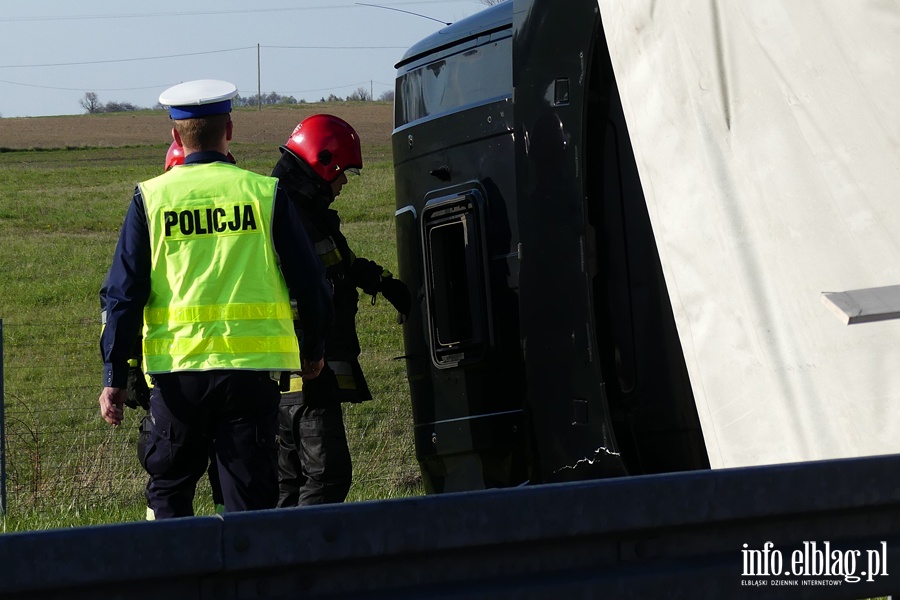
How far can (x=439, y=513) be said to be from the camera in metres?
2.41

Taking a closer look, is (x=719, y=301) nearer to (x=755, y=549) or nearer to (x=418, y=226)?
(x=755, y=549)

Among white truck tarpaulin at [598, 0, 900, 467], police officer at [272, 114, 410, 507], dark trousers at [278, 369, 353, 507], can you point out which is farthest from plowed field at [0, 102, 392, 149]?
white truck tarpaulin at [598, 0, 900, 467]

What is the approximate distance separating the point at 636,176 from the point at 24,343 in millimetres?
11834

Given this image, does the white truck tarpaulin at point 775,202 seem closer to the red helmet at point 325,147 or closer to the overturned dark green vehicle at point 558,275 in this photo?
the overturned dark green vehicle at point 558,275

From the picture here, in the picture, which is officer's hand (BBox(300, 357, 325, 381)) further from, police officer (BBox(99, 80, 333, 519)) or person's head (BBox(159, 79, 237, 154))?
person's head (BBox(159, 79, 237, 154))

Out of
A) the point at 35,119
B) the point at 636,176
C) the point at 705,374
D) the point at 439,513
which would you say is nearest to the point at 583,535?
the point at 439,513

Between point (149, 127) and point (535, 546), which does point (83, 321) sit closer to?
point (535, 546)

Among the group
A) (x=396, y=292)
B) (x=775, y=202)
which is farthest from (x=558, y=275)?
(x=396, y=292)

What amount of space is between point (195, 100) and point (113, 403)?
1.10 m

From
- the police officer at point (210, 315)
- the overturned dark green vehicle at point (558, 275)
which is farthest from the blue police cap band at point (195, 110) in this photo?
the overturned dark green vehicle at point (558, 275)

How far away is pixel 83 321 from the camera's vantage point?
55.9ft

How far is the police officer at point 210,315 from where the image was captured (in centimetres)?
422

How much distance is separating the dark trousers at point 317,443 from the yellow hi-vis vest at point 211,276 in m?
1.50

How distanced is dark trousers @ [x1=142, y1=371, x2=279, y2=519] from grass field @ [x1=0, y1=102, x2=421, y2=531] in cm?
276
